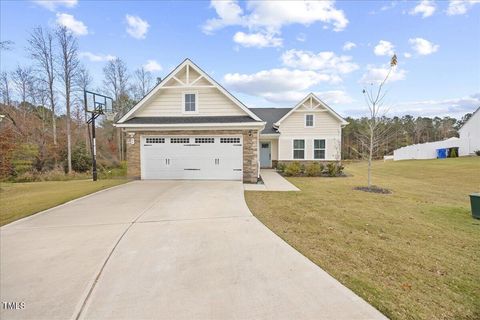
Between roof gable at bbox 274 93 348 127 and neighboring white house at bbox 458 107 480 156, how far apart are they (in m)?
20.4

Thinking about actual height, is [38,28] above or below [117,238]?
above

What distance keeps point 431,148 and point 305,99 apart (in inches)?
996

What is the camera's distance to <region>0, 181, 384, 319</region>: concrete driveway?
8.55 feet

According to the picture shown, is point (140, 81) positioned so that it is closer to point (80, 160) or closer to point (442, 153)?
point (80, 160)

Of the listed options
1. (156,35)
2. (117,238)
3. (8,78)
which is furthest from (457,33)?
(8,78)

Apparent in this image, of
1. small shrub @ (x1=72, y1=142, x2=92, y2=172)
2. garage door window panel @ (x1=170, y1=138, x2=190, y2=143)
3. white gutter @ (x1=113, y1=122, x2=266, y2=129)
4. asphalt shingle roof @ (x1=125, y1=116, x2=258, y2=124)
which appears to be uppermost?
asphalt shingle roof @ (x1=125, y1=116, x2=258, y2=124)

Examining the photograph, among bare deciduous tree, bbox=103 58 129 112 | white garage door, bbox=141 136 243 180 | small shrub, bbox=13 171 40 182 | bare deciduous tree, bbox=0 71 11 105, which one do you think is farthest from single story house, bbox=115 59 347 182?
bare deciduous tree, bbox=0 71 11 105

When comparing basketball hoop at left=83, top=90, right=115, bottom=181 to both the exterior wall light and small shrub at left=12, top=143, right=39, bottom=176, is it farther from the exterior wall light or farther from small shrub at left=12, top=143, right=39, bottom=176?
small shrub at left=12, top=143, right=39, bottom=176

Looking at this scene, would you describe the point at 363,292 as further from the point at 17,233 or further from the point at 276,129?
the point at 276,129

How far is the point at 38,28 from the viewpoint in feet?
63.0

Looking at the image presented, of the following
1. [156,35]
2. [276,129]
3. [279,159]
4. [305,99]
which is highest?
[156,35]

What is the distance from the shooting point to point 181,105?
13273 millimetres

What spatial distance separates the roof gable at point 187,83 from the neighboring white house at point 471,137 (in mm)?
30126

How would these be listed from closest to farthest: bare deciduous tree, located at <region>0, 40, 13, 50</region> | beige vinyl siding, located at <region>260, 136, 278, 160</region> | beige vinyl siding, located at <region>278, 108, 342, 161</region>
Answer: bare deciduous tree, located at <region>0, 40, 13, 50</region>
beige vinyl siding, located at <region>278, 108, 342, 161</region>
beige vinyl siding, located at <region>260, 136, 278, 160</region>
